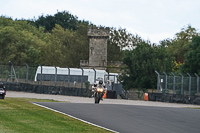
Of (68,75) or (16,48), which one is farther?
(16,48)

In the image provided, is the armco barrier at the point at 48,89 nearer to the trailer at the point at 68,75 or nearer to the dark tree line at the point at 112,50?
the trailer at the point at 68,75

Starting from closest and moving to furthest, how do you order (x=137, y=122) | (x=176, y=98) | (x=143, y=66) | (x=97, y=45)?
(x=137, y=122) < (x=176, y=98) < (x=143, y=66) < (x=97, y=45)

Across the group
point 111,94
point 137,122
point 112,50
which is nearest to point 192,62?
point 111,94

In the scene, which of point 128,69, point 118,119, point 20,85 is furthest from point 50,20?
point 118,119

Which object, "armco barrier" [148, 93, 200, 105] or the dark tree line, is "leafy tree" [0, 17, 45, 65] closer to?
the dark tree line

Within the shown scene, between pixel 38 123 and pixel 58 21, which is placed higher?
pixel 58 21

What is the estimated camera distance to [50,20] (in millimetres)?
150750

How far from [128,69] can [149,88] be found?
184 inches

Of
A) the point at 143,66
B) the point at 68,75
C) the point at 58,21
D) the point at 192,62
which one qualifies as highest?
the point at 58,21

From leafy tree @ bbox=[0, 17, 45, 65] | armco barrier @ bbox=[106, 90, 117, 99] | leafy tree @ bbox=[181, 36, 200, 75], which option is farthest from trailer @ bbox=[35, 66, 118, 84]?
leafy tree @ bbox=[0, 17, 45, 65]

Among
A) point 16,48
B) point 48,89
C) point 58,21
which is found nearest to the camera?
point 48,89

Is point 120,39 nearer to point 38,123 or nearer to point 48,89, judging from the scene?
point 48,89

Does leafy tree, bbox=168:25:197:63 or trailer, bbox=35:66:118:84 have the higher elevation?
leafy tree, bbox=168:25:197:63

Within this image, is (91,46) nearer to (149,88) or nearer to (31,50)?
(31,50)
